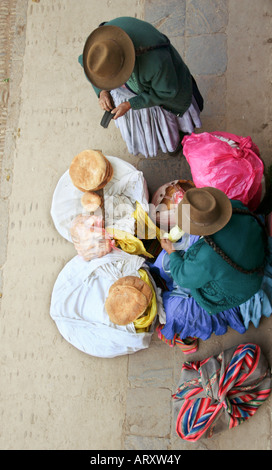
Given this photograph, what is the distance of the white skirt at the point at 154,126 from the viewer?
10.4ft

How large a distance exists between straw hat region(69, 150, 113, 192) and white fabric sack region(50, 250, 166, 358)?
61 centimetres

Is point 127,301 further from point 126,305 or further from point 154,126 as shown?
point 154,126

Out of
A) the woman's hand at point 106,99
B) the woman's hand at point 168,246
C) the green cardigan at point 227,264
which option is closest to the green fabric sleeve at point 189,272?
the green cardigan at point 227,264

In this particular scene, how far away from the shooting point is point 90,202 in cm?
332

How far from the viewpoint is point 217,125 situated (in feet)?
12.3

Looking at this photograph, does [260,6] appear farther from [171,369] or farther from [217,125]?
[171,369]

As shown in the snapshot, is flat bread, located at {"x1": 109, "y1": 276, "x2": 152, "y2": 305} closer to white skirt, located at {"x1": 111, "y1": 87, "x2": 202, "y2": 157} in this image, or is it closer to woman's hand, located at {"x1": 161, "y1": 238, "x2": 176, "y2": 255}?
woman's hand, located at {"x1": 161, "y1": 238, "x2": 176, "y2": 255}

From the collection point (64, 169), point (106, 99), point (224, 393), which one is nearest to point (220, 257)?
point (224, 393)

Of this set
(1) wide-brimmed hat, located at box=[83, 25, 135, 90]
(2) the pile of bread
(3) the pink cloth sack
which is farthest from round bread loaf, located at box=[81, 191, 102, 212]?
(1) wide-brimmed hat, located at box=[83, 25, 135, 90]

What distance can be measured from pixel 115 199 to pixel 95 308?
0.96 m

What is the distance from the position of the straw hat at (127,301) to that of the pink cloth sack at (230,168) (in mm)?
935

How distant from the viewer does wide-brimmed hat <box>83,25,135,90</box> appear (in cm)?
236

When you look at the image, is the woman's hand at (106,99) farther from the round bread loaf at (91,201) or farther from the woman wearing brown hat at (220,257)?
the woman wearing brown hat at (220,257)

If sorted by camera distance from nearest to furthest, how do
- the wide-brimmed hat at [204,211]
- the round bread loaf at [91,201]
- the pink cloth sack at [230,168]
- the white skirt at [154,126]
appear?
the wide-brimmed hat at [204,211], the pink cloth sack at [230,168], the white skirt at [154,126], the round bread loaf at [91,201]
